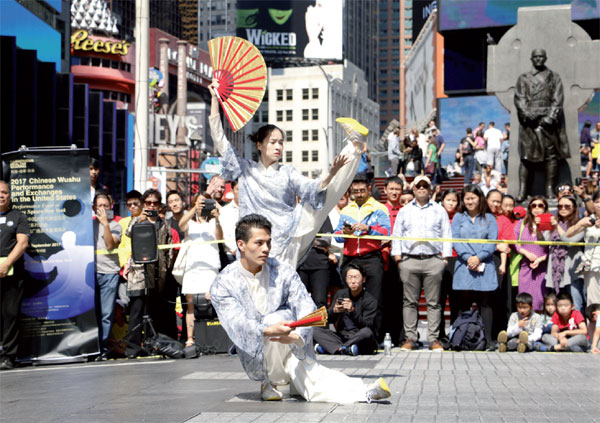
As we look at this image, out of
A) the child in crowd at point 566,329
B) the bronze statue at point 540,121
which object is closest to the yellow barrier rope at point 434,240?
the child in crowd at point 566,329

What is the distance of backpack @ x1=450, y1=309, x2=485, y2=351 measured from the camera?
466 inches

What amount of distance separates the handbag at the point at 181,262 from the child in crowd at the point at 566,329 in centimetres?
420

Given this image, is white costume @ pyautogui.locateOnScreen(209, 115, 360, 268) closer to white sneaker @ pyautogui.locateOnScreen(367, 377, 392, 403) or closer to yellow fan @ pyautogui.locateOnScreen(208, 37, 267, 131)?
yellow fan @ pyautogui.locateOnScreen(208, 37, 267, 131)

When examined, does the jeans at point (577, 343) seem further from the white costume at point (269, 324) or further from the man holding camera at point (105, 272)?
the white costume at point (269, 324)

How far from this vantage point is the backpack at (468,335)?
1184cm

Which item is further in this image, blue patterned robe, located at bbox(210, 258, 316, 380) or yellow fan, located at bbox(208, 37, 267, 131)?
yellow fan, located at bbox(208, 37, 267, 131)

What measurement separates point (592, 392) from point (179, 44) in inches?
4164

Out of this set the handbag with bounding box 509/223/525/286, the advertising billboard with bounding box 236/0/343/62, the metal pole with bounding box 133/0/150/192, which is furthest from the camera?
the advertising billboard with bounding box 236/0/343/62

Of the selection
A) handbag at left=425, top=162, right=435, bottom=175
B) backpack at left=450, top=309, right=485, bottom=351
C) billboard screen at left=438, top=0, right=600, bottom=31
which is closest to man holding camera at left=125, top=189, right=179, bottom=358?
backpack at left=450, top=309, right=485, bottom=351

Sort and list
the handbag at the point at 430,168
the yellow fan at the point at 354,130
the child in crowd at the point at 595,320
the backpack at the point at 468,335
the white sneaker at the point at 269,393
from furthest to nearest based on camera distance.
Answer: the handbag at the point at 430,168 → the backpack at the point at 468,335 → the child in crowd at the point at 595,320 → the yellow fan at the point at 354,130 → the white sneaker at the point at 269,393

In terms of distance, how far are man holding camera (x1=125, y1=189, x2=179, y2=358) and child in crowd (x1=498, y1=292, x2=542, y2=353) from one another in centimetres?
387

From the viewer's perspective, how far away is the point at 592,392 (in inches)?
315

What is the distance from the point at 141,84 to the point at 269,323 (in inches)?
526

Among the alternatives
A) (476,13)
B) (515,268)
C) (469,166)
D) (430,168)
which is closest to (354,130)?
(515,268)
